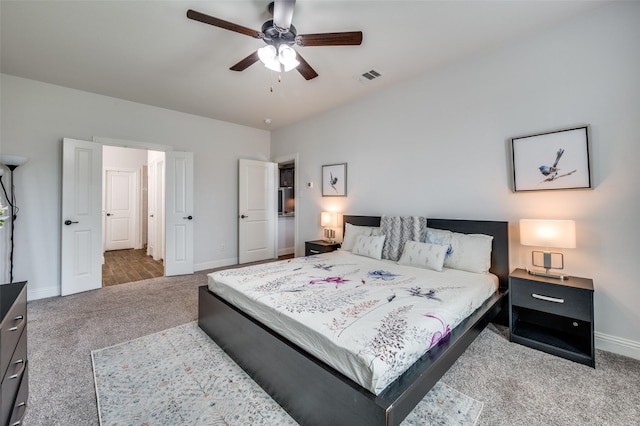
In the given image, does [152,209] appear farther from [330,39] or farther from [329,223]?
[330,39]

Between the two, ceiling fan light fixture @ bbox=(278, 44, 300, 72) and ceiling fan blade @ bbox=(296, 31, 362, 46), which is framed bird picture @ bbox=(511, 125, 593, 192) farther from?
ceiling fan light fixture @ bbox=(278, 44, 300, 72)

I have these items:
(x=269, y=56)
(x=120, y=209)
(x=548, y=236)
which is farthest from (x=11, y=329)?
(x=120, y=209)

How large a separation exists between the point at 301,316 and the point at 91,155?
13.4 feet

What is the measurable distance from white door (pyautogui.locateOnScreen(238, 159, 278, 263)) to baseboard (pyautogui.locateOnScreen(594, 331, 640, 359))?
4.92 meters

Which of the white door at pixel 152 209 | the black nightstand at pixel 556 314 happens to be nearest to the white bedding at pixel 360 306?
the black nightstand at pixel 556 314

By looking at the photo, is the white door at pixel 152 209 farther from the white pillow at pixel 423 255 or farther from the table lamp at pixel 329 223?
the white pillow at pixel 423 255

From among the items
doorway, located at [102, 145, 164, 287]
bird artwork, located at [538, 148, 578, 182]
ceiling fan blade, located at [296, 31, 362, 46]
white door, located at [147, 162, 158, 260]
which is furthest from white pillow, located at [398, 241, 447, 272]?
doorway, located at [102, 145, 164, 287]

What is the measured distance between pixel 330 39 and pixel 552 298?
9.01 ft

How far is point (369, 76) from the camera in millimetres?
3410

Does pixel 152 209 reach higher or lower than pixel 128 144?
lower

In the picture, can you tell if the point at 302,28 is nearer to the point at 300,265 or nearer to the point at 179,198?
the point at 300,265

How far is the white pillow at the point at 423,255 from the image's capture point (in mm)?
2768

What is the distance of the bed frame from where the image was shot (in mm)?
1250

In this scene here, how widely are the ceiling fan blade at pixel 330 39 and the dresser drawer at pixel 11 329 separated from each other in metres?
2.40
